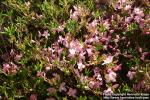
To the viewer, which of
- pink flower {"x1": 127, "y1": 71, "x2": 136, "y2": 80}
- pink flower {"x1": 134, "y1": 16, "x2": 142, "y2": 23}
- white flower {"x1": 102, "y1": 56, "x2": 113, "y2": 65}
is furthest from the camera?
pink flower {"x1": 134, "y1": 16, "x2": 142, "y2": 23}

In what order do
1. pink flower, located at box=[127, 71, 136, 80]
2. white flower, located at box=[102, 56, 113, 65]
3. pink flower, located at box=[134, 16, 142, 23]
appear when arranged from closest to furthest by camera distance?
1. pink flower, located at box=[127, 71, 136, 80]
2. white flower, located at box=[102, 56, 113, 65]
3. pink flower, located at box=[134, 16, 142, 23]

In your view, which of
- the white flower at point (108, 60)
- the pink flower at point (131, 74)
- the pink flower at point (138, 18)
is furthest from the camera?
the pink flower at point (138, 18)

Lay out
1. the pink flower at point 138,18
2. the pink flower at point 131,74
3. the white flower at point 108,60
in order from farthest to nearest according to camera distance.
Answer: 1. the pink flower at point 138,18
2. the white flower at point 108,60
3. the pink flower at point 131,74

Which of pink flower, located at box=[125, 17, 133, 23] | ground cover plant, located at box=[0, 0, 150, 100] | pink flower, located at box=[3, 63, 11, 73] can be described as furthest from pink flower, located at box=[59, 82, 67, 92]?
pink flower, located at box=[125, 17, 133, 23]

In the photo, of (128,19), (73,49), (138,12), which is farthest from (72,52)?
(138,12)

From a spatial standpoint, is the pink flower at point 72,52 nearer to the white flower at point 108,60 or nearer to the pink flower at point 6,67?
the white flower at point 108,60

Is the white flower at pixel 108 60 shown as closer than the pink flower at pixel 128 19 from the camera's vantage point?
Yes

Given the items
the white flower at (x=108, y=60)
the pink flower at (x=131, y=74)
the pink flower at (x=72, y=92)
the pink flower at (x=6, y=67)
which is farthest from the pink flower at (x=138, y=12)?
the pink flower at (x=6, y=67)

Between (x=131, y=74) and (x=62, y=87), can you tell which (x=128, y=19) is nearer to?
(x=131, y=74)

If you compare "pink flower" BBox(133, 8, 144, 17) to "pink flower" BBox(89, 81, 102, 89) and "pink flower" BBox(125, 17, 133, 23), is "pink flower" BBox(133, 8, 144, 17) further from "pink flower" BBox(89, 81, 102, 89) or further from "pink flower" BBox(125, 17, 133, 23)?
"pink flower" BBox(89, 81, 102, 89)
